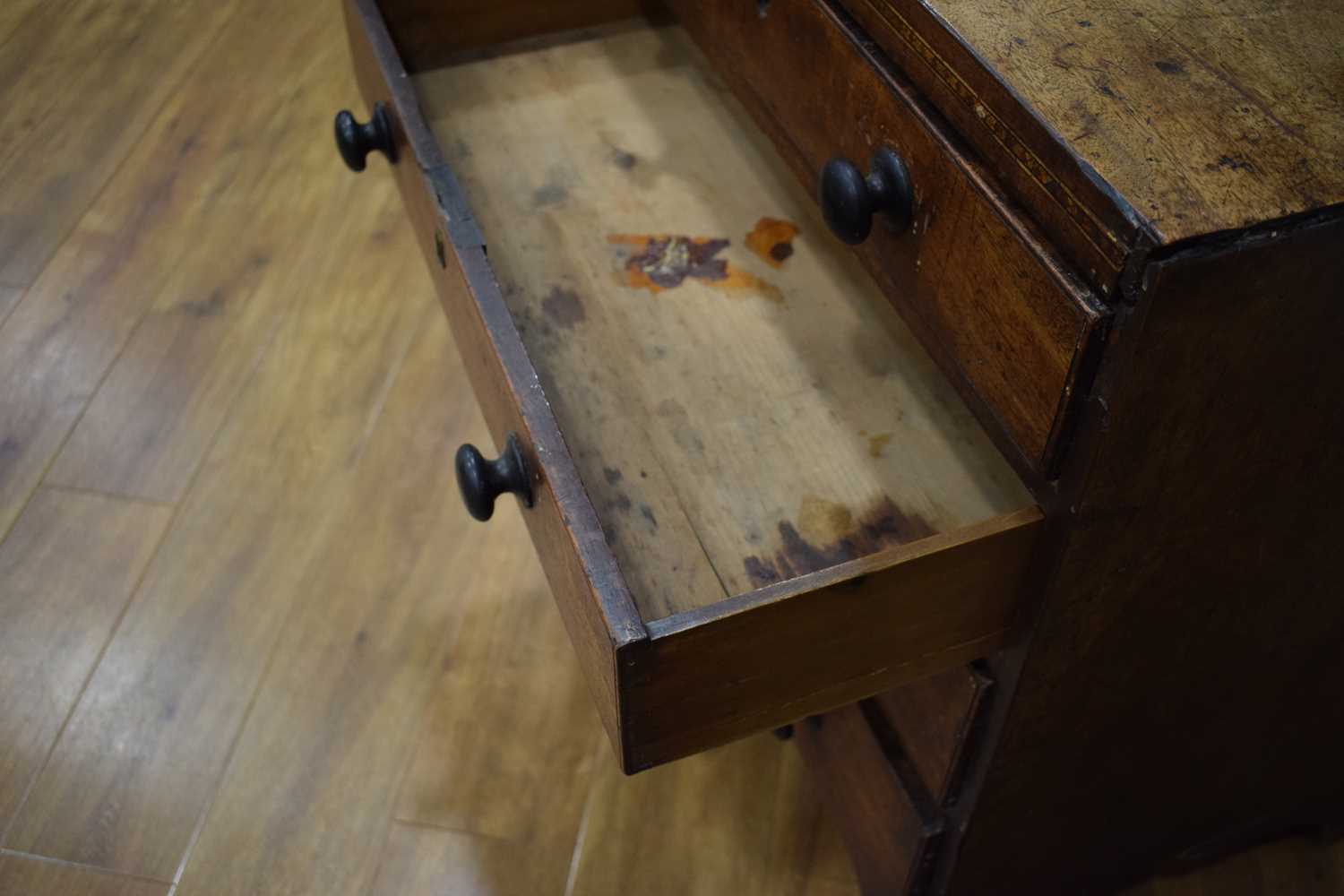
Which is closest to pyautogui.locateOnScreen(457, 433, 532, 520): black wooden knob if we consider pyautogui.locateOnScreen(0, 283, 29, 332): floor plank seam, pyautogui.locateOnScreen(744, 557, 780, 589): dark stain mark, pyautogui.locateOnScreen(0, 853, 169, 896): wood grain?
pyautogui.locateOnScreen(744, 557, 780, 589): dark stain mark

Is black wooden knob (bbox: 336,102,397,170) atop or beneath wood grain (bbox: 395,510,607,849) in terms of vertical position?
atop

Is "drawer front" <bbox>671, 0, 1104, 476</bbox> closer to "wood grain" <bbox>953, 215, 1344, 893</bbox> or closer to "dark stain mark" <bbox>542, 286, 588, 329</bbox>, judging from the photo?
"wood grain" <bbox>953, 215, 1344, 893</bbox>

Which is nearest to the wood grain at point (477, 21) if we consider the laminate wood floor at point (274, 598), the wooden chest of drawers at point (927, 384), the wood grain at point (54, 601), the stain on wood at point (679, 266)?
the wooden chest of drawers at point (927, 384)

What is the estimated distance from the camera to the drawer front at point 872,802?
30.9 inches

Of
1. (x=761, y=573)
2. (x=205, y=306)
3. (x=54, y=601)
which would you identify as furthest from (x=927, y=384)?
(x=205, y=306)

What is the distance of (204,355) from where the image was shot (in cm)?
135

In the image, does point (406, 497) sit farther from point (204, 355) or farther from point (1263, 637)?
point (1263, 637)

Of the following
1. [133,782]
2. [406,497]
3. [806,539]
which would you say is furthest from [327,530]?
[806,539]

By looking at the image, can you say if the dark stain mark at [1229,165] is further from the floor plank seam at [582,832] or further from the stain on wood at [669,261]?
the floor plank seam at [582,832]

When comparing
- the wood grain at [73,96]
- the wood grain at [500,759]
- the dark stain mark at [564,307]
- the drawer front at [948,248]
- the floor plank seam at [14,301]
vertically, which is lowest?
the wood grain at [500,759]

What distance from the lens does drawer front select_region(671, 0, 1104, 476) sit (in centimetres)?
47

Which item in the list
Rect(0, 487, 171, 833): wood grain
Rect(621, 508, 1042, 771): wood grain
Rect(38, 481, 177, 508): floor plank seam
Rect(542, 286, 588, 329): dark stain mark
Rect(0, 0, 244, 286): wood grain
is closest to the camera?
Rect(621, 508, 1042, 771): wood grain

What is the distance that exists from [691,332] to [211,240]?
3.03 ft

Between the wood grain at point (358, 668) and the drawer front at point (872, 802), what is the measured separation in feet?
1.10
